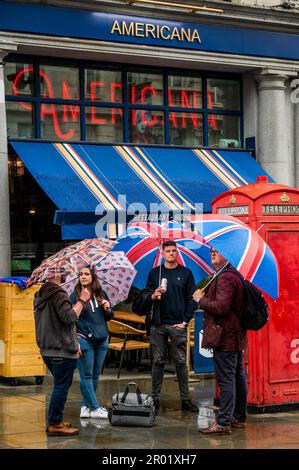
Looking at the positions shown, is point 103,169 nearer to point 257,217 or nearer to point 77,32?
point 77,32

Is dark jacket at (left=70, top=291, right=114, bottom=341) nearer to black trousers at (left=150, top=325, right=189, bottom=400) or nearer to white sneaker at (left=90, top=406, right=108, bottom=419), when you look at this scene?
white sneaker at (left=90, top=406, right=108, bottom=419)

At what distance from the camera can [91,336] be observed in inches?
400

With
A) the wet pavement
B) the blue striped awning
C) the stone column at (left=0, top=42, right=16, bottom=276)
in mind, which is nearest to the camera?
the wet pavement

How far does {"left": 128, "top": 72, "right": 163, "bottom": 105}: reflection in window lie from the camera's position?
694 inches

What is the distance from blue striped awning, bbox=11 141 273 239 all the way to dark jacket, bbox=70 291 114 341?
417 centimetres

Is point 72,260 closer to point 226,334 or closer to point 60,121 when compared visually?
point 226,334

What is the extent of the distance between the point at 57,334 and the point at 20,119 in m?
7.67

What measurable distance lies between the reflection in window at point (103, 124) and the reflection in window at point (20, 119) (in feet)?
3.71

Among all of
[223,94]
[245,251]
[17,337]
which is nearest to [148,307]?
[245,251]

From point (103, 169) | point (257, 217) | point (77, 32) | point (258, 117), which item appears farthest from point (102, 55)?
point (257, 217)

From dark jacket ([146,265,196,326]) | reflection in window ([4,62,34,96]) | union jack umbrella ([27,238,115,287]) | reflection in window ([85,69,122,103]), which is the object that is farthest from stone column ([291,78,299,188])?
union jack umbrella ([27,238,115,287])

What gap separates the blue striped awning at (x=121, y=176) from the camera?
15.1 metres

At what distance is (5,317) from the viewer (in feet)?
42.2
